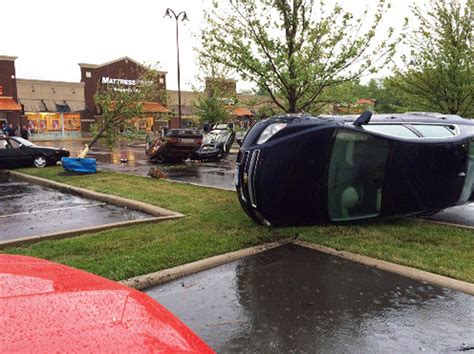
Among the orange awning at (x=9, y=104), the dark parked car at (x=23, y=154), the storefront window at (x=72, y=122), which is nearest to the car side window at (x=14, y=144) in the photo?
the dark parked car at (x=23, y=154)

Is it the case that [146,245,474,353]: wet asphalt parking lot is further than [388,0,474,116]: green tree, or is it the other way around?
[388,0,474,116]: green tree

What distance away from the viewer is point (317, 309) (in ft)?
12.8

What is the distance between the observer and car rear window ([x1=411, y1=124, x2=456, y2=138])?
677cm

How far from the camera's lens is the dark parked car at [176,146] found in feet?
64.8

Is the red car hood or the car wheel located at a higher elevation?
the red car hood

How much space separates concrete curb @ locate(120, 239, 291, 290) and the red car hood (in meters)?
2.34

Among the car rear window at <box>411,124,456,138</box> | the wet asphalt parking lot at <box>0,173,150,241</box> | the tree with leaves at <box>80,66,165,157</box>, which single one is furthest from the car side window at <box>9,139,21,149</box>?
the car rear window at <box>411,124,456,138</box>

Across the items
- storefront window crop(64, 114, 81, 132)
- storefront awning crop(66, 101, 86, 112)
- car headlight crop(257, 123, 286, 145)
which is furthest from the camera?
storefront awning crop(66, 101, 86, 112)

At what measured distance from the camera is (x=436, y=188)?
673cm

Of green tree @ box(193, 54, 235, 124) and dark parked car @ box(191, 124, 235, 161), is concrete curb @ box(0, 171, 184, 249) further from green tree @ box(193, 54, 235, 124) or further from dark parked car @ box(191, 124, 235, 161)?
green tree @ box(193, 54, 235, 124)

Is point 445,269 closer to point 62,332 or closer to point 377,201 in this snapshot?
point 377,201

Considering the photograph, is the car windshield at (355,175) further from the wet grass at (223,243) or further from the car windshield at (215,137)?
the car windshield at (215,137)

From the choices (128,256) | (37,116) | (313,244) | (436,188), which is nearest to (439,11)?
(436,188)

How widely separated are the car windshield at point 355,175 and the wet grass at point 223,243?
1.14ft
